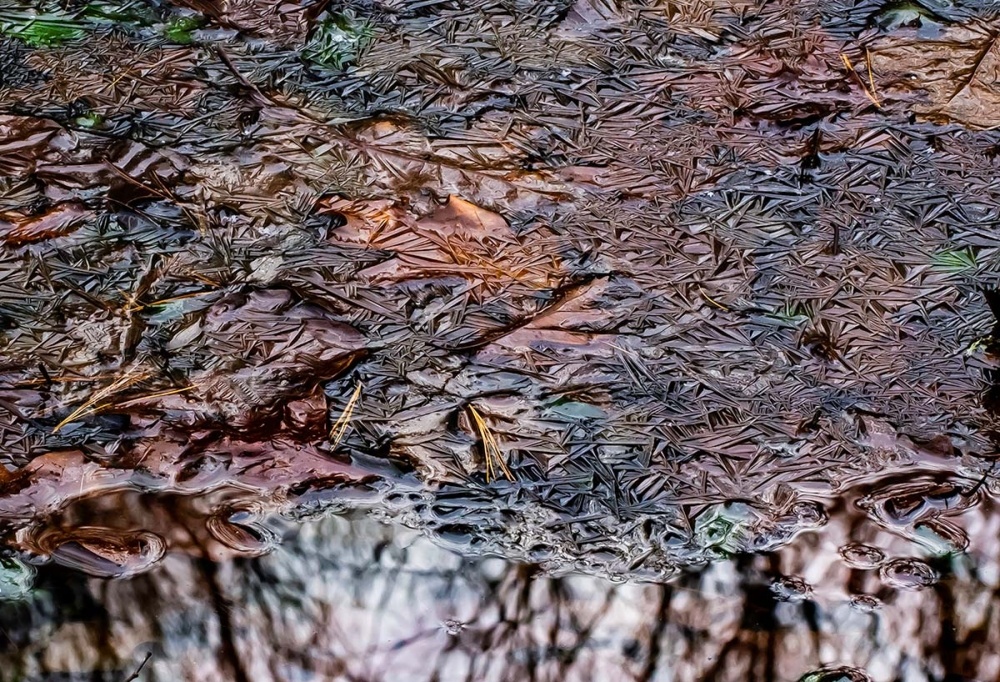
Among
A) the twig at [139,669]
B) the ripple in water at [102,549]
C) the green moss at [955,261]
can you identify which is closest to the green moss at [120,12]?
the ripple in water at [102,549]

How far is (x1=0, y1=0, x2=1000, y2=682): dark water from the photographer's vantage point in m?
1.83

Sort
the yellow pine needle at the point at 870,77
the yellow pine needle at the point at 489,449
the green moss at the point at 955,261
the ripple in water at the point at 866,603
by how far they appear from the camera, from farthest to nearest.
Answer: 1. the yellow pine needle at the point at 870,77
2. the green moss at the point at 955,261
3. the yellow pine needle at the point at 489,449
4. the ripple in water at the point at 866,603

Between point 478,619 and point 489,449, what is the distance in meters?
0.35

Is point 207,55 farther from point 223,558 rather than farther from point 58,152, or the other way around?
point 223,558

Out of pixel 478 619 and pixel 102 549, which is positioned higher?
pixel 102 549

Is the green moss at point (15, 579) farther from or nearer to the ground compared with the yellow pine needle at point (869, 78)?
nearer to the ground

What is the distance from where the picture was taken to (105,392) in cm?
205

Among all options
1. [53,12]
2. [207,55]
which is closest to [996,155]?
[207,55]

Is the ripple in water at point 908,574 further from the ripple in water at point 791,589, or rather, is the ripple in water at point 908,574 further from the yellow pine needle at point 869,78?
the yellow pine needle at point 869,78

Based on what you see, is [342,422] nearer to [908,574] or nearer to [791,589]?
[791,589]

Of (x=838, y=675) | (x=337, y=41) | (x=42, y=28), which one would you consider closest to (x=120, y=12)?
(x=42, y=28)

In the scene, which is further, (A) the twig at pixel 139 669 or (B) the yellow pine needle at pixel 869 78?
(B) the yellow pine needle at pixel 869 78

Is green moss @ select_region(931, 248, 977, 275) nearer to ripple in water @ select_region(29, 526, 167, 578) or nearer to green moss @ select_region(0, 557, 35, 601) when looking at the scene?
ripple in water @ select_region(29, 526, 167, 578)

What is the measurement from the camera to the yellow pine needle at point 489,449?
6.45 feet
